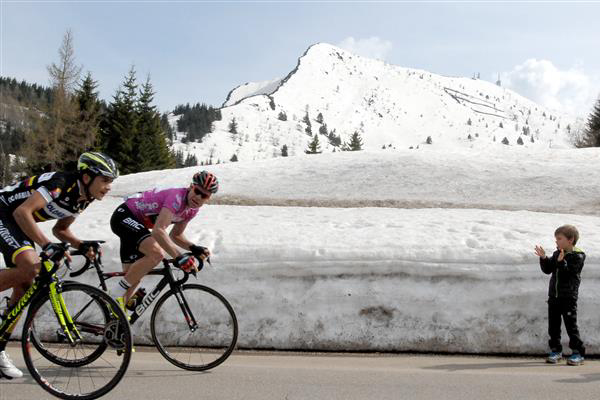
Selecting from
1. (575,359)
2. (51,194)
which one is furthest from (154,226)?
(575,359)

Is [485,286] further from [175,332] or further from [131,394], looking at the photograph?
[131,394]

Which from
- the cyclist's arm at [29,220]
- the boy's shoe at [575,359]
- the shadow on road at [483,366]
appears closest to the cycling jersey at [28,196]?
the cyclist's arm at [29,220]

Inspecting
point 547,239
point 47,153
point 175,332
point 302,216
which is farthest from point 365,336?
point 47,153

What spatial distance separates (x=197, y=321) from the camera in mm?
5656

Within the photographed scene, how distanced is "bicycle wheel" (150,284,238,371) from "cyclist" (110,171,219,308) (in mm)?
405

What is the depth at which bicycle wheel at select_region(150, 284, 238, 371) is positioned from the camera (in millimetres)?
5398

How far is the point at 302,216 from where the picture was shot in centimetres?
1091

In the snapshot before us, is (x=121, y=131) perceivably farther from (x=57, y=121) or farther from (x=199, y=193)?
(x=199, y=193)

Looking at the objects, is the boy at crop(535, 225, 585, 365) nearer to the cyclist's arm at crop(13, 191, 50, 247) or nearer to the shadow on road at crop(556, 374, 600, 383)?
the shadow on road at crop(556, 374, 600, 383)

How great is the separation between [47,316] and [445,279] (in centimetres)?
467

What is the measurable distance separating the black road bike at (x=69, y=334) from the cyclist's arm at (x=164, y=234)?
0.80m

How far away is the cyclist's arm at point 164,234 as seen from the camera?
16.6 ft

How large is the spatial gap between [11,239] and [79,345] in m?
1.15

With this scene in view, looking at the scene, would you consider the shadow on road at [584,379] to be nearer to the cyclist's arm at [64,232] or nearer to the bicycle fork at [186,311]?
the bicycle fork at [186,311]
